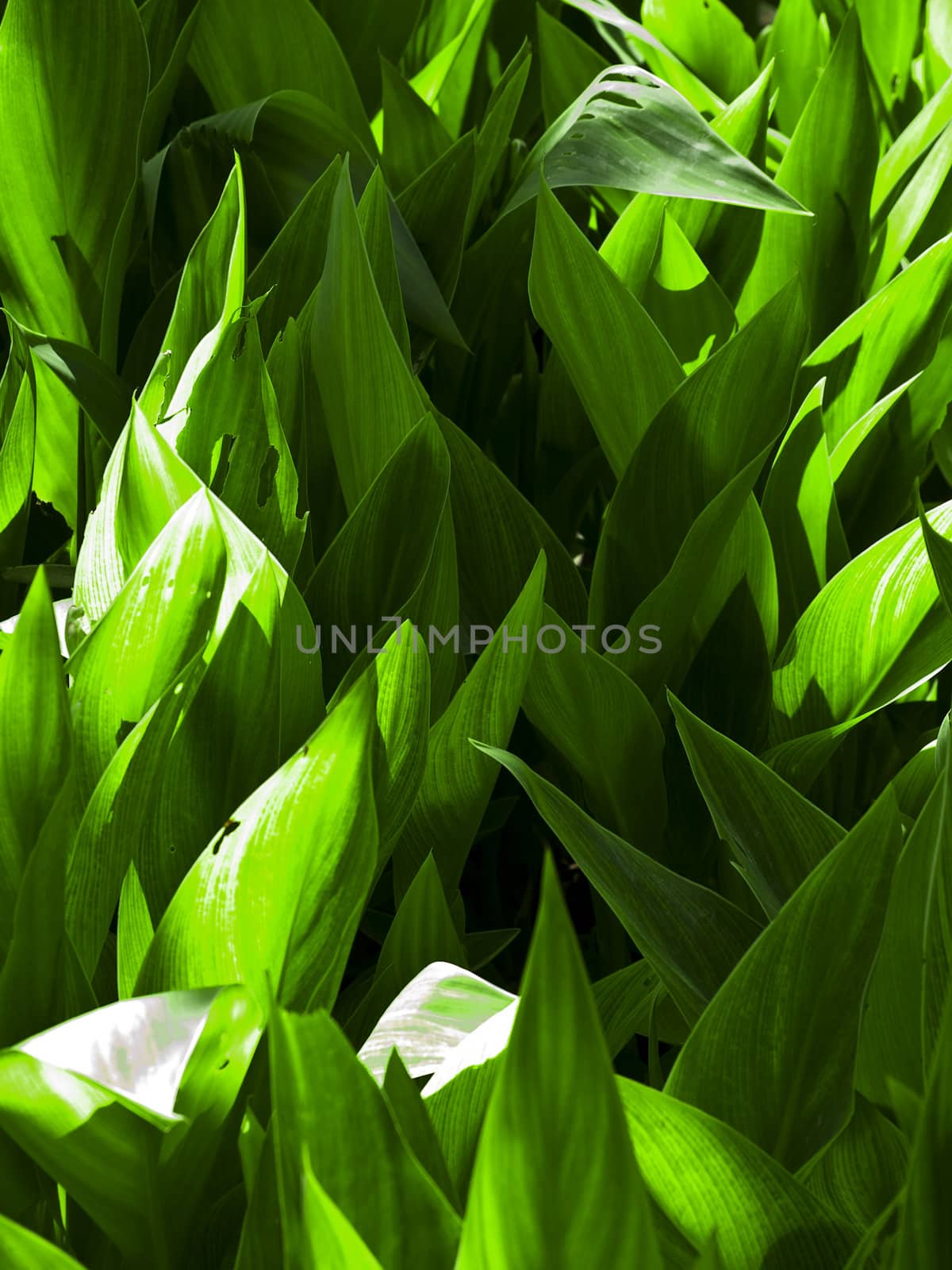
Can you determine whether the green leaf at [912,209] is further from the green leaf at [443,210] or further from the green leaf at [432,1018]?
the green leaf at [432,1018]

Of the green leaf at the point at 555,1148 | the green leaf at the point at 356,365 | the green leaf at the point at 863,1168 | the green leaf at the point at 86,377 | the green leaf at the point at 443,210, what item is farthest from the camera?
the green leaf at the point at 443,210

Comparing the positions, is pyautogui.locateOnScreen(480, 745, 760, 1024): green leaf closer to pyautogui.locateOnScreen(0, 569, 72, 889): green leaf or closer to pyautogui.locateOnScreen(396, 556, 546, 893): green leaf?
pyautogui.locateOnScreen(396, 556, 546, 893): green leaf

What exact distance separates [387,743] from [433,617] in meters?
0.11

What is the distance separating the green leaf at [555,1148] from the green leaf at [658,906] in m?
0.18

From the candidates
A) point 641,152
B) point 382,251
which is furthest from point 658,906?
point 641,152

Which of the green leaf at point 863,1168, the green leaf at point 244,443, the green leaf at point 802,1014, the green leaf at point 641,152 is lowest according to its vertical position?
the green leaf at point 863,1168

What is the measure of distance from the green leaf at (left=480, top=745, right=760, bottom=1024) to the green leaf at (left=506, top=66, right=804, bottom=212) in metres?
0.39

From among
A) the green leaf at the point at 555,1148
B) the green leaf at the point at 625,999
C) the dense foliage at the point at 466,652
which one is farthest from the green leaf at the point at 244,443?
the green leaf at the point at 555,1148

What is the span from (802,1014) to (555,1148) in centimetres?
14

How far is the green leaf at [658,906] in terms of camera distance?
0.47 m

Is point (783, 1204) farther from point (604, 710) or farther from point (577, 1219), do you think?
point (604, 710)

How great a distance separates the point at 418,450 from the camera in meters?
0.58

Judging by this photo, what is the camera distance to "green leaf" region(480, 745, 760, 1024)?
468 mm

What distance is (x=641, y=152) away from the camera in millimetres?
783
